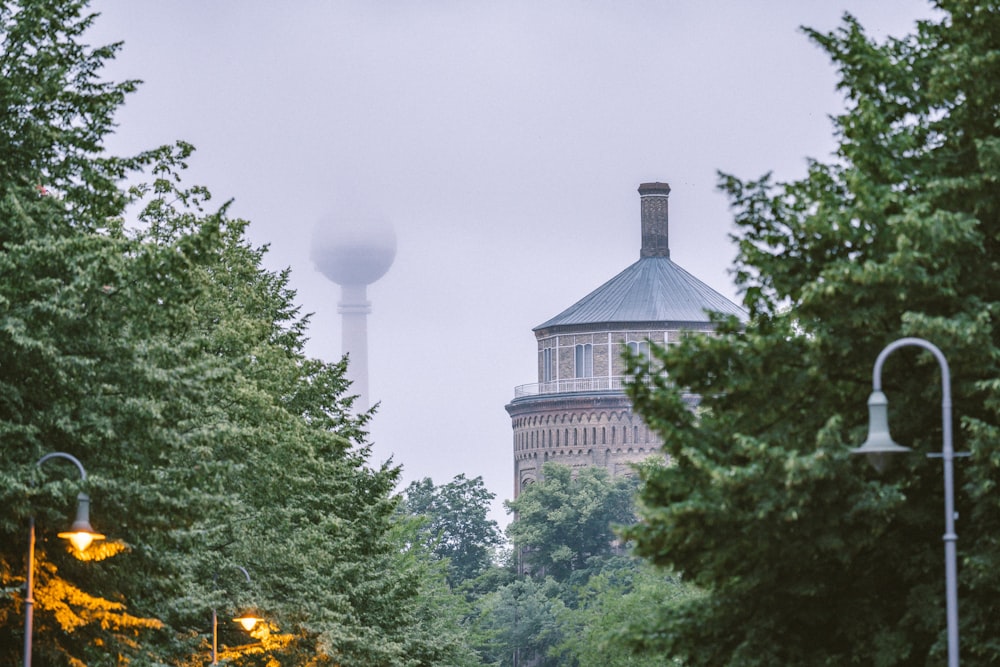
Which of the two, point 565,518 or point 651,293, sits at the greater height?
point 651,293

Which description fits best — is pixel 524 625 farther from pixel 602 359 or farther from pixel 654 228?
pixel 654 228

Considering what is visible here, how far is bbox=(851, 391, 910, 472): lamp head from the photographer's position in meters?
17.0

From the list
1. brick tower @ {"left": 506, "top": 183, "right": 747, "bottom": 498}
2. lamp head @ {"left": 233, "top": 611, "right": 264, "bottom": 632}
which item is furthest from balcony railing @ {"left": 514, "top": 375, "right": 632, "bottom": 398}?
lamp head @ {"left": 233, "top": 611, "right": 264, "bottom": 632}

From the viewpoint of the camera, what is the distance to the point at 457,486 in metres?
133

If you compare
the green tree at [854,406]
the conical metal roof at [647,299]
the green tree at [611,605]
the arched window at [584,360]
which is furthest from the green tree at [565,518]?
the green tree at [854,406]

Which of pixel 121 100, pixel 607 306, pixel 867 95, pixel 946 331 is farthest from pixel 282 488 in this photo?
pixel 607 306

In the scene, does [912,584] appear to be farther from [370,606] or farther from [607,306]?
[607,306]

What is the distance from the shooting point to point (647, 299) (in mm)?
130500

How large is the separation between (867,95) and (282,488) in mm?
17684

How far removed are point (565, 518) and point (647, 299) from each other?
54.5 ft

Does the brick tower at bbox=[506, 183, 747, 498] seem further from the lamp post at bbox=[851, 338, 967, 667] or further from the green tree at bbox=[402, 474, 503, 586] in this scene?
the lamp post at bbox=[851, 338, 967, 667]

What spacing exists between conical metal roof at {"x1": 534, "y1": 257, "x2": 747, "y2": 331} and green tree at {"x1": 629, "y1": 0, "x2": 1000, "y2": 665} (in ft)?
347

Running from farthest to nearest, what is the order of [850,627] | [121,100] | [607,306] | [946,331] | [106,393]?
[607,306]
[121,100]
[106,393]
[850,627]
[946,331]

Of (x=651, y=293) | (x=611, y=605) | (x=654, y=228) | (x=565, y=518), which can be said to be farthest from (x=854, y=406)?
(x=654, y=228)
